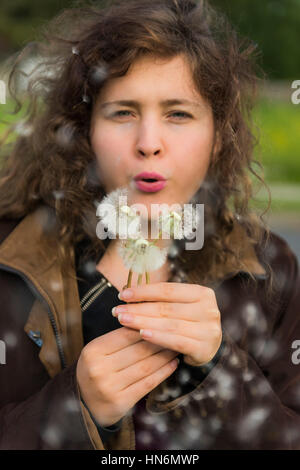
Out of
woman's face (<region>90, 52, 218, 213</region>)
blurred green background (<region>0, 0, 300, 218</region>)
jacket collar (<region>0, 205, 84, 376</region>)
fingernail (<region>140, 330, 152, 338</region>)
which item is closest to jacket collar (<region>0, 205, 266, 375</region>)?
jacket collar (<region>0, 205, 84, 376</region>)

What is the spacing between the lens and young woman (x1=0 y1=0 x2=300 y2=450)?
1.19 metres

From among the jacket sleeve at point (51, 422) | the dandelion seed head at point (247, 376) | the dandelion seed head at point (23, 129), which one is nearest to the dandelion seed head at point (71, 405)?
the jacket sleeve at point (51, 422)

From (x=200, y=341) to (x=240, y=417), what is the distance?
262 mm

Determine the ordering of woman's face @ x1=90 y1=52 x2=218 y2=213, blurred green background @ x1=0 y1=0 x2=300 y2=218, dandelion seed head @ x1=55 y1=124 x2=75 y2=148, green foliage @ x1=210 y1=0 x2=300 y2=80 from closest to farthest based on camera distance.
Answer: woman's face @ x1=90 y1=52 x2=218 y2=213
dandelion seed head @ x1=55 y1=124 x2=75 y2=148
blurred green background @ x1=0 y1=0 x2=300 y2=218
green foliage @ x1=210 y1=0 x2=300 y2=80

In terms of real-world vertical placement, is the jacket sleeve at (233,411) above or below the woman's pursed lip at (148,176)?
below

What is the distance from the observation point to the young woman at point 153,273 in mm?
1187

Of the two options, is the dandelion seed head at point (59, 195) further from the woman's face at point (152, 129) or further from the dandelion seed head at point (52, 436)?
the dandelion seed head at point (52, 436)

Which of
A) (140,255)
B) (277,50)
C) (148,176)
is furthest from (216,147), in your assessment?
(277,50)

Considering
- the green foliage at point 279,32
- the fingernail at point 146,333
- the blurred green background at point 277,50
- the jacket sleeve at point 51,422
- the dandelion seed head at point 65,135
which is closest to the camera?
the fingernail at point 146,333

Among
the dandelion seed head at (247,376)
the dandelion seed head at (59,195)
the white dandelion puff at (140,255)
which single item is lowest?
the dandelion seed head at (247,376)

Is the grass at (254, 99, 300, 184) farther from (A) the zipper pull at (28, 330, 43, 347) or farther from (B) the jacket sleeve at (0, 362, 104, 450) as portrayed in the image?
(B) the jacket sleeve at (0, 362, 104, 450)

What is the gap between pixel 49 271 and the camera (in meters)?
1.43

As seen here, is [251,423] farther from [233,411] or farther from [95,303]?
[95,303]

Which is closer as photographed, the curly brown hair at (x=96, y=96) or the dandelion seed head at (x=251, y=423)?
the dandelion seed head at (x=251, y=423)
